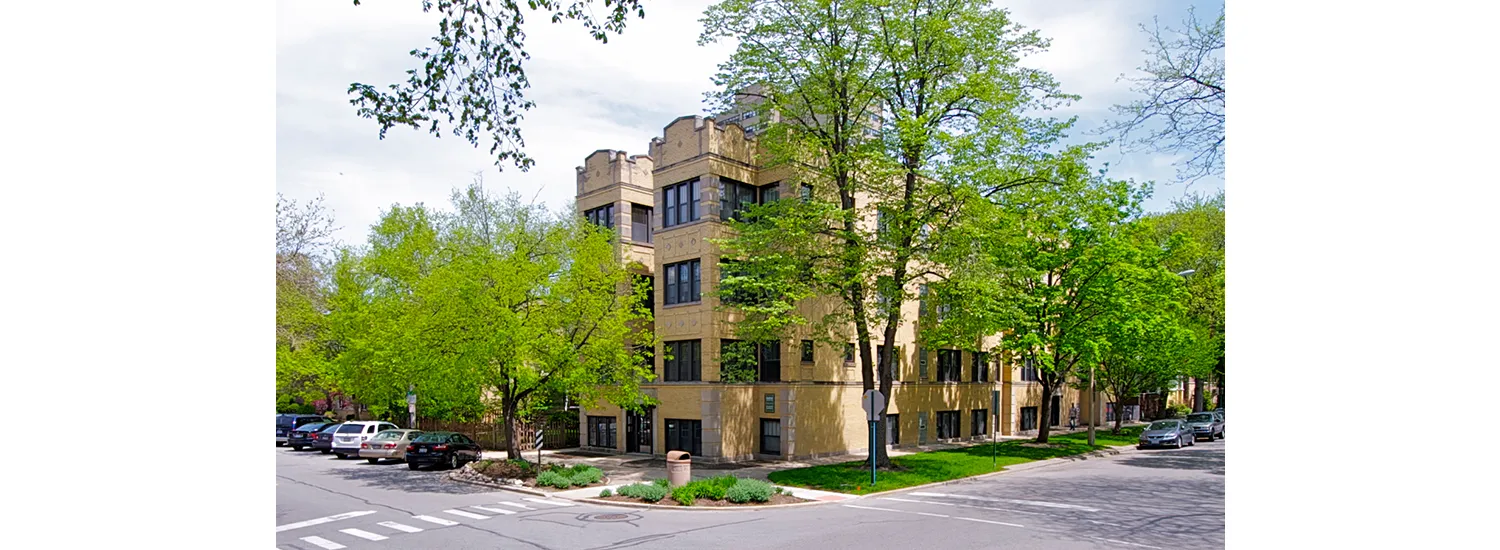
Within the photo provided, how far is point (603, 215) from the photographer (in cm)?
3456

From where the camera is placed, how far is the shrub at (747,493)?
19.0 metres

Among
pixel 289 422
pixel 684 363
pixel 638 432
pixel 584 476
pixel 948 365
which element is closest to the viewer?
pixel 584 476

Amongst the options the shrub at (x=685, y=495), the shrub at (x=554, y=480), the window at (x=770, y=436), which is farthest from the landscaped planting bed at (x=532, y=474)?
the window at (x=770, y=436)

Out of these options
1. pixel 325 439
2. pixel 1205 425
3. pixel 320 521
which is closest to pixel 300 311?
pixel 325 439

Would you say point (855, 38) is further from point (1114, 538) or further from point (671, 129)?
point (1114, 538)

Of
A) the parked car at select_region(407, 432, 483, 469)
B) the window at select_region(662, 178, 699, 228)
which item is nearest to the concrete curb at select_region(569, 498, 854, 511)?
the parked car at select_region(407, 432, 483, 469)

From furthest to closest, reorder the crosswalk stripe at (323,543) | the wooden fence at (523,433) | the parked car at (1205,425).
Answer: the parked car at (1205,425) < the wooden fence at (523,433) < the crosswalk stripe at (323,543)

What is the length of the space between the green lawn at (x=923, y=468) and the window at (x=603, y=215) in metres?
13.1

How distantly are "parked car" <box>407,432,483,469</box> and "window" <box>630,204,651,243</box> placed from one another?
9790 millimetres

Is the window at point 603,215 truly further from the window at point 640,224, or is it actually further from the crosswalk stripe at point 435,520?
the crosswalk stripe at point 435,520

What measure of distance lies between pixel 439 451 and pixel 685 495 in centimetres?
1208

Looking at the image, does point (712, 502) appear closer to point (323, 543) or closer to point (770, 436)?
point (323, 543)

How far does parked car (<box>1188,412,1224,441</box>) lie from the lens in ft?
134

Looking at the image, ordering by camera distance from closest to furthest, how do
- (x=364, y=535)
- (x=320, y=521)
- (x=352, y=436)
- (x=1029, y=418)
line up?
(x=364, y=535) → (x=320, y=521) → (x=352, y=436) → (x=1029, y=418)
